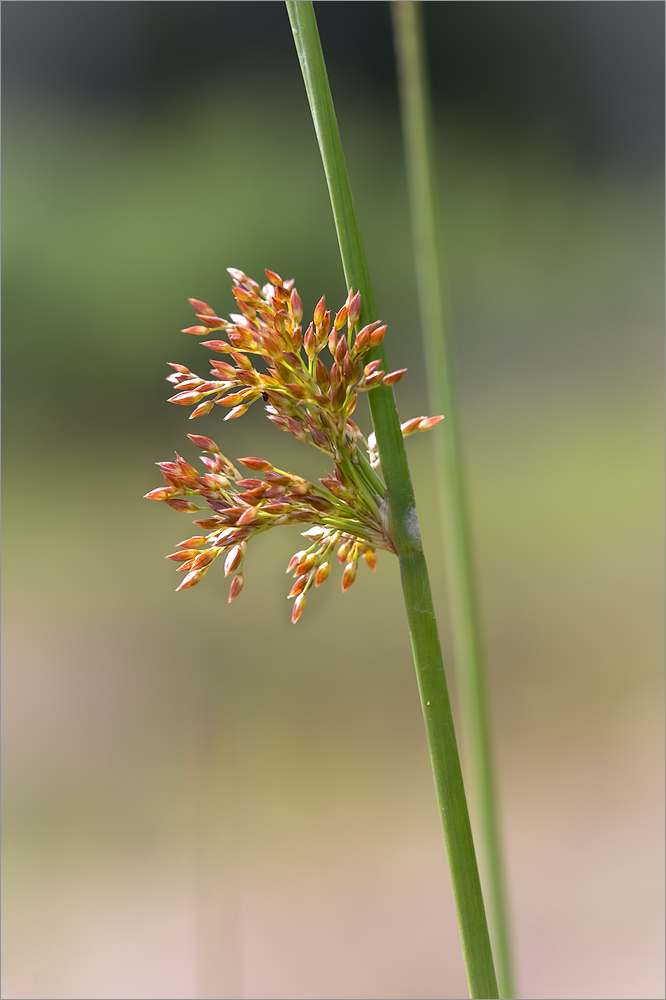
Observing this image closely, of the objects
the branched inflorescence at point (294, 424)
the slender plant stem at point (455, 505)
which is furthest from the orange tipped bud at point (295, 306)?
the slender plant stem at point (455, 505)

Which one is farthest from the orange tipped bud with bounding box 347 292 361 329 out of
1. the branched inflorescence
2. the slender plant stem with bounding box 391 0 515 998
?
the slender plant stem with bounding box 391 0 515 998

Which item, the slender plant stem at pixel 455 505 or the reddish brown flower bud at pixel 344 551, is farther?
the slender plant stem at pixel 455 505

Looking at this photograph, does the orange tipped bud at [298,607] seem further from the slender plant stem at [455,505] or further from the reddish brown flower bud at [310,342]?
the slender plant stem at [455,505]

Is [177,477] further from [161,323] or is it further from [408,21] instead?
[161,323]

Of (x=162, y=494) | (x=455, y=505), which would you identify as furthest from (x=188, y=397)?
(x=455, y=505)

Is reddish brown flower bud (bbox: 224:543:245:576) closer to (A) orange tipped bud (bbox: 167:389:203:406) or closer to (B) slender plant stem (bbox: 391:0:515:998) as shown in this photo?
(A) orange tipped bud (bbox: 167:389:203:406)

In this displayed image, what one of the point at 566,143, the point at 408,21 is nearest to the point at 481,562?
the point at 566,143

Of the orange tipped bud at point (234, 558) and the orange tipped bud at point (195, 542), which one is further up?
the orange tipped bud at point (195, 542)

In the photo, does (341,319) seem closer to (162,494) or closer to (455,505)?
(162,494)
